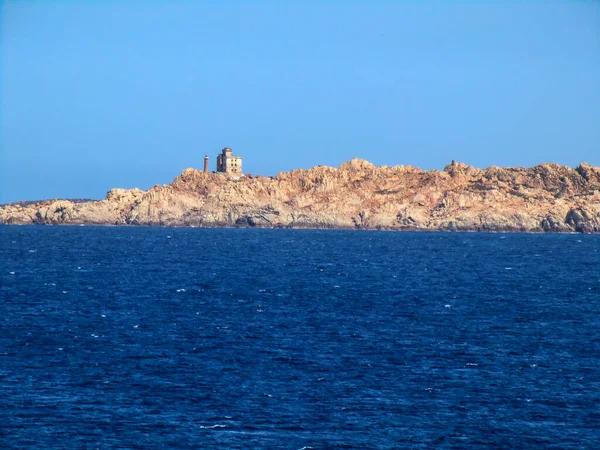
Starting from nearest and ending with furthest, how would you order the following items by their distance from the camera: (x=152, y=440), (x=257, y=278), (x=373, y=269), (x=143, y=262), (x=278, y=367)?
(x=152, y=440) → (x=278, y=367) → (x=257, y=278) → (x=373, y=269) → (x=143, y=262)

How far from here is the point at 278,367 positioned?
3856 centimetres

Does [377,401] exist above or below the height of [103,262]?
below

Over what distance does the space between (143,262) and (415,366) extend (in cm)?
6231

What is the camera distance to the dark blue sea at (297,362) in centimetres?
2983

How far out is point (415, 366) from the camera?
39.2 metres

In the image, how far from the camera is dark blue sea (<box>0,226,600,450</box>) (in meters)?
29.8

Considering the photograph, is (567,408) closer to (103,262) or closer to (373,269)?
(373,269)

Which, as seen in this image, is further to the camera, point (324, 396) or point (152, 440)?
point (324, 396)

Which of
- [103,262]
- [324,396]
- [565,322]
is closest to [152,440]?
[324,396]

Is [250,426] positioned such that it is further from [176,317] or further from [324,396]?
[176,317]

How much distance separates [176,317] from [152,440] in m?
24.5

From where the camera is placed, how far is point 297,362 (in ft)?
130

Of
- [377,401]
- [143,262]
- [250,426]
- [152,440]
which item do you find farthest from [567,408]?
[143,262]

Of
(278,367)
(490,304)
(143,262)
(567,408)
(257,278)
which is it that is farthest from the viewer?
(143,262)
